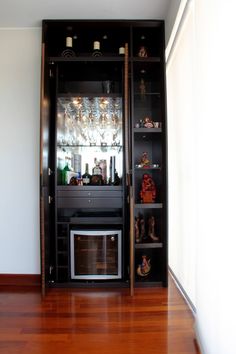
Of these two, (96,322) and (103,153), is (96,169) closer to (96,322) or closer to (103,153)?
(103,153)

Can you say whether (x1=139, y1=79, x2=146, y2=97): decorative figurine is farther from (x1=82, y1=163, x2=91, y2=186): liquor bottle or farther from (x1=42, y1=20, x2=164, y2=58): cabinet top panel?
(x1=82, y1=163, x2=91, y2=186): liquor bottle

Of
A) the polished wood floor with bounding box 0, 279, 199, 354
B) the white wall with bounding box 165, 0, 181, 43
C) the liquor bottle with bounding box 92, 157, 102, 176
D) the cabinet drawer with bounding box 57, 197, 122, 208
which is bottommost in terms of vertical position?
the polished wood floor with bounding box 0, 279, 199, 354

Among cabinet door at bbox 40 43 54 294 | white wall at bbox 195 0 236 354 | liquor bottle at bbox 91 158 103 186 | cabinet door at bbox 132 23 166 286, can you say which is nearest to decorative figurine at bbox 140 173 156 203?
cabinet door at bbox 132 23 166 286

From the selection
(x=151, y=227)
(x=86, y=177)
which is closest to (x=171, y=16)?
(x=86, y=177)

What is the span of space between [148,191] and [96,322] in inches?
51.6

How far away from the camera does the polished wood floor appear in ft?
5.77

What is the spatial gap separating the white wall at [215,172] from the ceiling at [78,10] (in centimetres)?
91

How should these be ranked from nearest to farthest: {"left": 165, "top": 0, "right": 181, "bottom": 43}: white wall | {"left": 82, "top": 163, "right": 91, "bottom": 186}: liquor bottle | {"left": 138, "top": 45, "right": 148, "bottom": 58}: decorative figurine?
{"left": 165, "top": 0, "right": 181, "bottom": 43}: white wall → {"left": 138, "top": 45, "right": 148, "bottom": 58}: decorative figurine → {"left": 82, "top": 163, "right": 91, "bottom": 186}: liquor bottle

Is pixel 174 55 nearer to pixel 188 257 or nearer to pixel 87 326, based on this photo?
pixel 188 257

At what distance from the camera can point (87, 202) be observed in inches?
109

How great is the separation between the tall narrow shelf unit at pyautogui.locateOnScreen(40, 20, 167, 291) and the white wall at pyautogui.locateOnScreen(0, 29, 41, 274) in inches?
9.0

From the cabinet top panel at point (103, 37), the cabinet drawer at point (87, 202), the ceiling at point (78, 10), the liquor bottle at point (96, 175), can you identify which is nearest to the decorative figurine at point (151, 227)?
the cabinet drawer at point (87, 202)

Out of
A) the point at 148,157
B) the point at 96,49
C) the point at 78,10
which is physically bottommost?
the point at 148,157

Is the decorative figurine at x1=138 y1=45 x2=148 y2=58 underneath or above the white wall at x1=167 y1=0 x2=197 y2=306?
above
